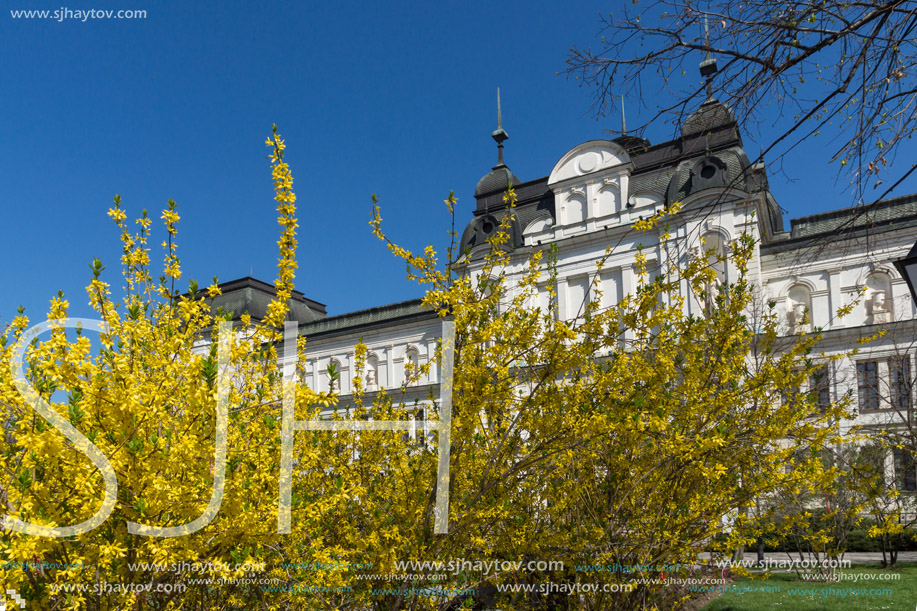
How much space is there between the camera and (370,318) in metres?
40.0

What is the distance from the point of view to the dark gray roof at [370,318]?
3756cm

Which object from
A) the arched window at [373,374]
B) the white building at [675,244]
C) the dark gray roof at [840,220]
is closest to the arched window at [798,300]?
the white building at [675,244]

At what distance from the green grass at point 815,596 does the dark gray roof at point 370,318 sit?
2410 cm

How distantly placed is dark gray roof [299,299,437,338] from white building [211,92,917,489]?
107 mm

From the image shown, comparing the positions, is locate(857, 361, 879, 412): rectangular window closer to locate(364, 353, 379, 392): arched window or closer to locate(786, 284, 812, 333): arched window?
locate(786, 284, 812, 333): arched window

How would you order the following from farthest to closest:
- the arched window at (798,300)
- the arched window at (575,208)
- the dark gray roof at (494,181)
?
1. the dark gray roof at (494,181)
2. the arched window at (575,208)
3. the arched window at (798,300)

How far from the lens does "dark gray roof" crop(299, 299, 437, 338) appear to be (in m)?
37.6

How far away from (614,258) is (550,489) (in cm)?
2415

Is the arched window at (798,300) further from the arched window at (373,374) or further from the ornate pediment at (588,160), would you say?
the arched window at (373,374)

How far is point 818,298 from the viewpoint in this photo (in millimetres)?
27703

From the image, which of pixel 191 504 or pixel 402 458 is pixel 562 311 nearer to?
pixel 402 458

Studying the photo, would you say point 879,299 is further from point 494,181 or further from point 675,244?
point 494,181

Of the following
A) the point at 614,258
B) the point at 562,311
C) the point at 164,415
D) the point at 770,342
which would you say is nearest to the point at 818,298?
the point at 614,258

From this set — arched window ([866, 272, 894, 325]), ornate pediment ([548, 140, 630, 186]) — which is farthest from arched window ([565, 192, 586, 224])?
arched window ([866, 272, 894, 325])
